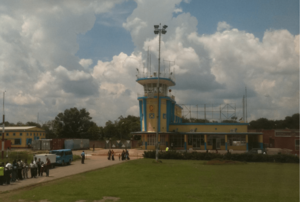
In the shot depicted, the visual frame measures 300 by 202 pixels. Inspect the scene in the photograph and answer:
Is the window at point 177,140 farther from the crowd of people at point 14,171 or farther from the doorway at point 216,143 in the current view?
the crowd of people at point 14,171

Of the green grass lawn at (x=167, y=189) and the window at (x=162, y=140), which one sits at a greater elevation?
the window at (x=162, y=140)

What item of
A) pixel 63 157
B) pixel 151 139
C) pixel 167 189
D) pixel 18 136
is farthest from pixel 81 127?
pixel 167 189

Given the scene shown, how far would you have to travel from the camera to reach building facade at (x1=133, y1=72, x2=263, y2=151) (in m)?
60.6

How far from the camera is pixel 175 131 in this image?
63031 millimetres

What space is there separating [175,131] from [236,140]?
12957 millimetres

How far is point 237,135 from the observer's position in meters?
61.1

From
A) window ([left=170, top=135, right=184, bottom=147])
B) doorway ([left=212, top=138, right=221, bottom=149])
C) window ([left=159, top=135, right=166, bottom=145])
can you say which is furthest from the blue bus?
doorway ([left=212, top=138, right=221, bottom=149])

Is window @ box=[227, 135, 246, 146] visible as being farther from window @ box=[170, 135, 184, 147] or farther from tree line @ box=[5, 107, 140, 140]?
tree line @ box=[5, 107, 140, 140]

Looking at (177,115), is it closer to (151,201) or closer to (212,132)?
(212,132)

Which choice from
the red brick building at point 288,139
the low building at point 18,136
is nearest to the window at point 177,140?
the low building at point 18,136

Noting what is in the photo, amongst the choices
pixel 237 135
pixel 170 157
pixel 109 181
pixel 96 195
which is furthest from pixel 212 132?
pixel 96 195

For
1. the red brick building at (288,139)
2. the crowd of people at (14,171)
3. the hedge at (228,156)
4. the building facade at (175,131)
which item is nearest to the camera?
the red brick building at (288,139)

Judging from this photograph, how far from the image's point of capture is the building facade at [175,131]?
6062cm

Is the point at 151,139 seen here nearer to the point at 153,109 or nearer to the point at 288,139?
the point at 153,109
